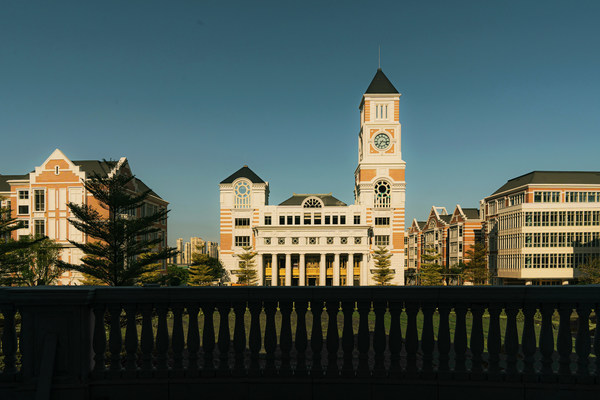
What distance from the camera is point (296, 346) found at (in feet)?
13.3

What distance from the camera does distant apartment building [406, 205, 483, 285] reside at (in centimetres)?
6003

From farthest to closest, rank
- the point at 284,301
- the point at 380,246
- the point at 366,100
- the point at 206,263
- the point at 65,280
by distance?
the point at 366,100
the point at 380,246
the point at 206,263
the point at 65,280
the point at 284,301

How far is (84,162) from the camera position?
46.5m

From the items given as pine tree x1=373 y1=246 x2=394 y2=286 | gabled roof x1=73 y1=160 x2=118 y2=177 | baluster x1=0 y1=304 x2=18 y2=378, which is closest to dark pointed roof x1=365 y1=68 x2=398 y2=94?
pine tree x1=373 y1=246 x2=394 y2=286

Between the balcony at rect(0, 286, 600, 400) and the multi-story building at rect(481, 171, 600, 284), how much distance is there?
49.8m

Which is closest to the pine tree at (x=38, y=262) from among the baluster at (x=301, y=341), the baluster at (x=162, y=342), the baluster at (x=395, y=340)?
the baluster at (x=162, y=342)

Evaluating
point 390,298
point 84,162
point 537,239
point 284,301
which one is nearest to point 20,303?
point 284,301

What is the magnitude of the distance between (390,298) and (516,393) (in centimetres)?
168

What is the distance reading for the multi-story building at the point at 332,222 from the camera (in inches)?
2329

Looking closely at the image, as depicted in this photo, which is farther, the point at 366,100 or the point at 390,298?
the point at 366,100

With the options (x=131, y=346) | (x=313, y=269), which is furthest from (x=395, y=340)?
(x=313, y=269)

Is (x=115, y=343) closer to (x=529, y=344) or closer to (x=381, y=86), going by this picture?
(x=529, y=344)

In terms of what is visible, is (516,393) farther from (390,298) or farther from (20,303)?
(20,303)

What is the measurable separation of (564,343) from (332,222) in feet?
188
